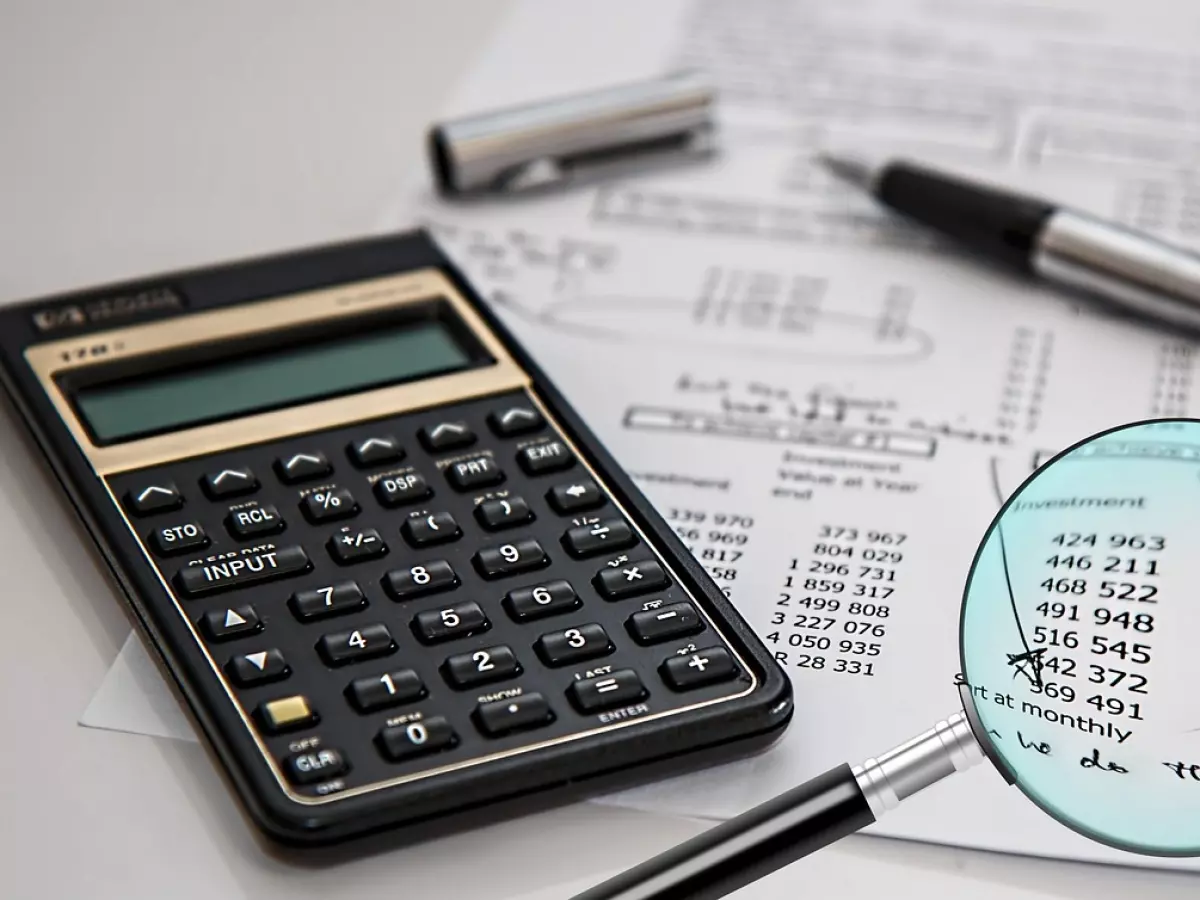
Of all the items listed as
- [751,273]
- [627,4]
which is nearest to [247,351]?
[751,273]

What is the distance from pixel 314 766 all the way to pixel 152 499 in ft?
0.32

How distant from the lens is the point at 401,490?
0.38m

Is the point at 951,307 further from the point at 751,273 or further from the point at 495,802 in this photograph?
the point at 495,802

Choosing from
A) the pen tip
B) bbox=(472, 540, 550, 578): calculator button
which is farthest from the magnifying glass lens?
the pen tip

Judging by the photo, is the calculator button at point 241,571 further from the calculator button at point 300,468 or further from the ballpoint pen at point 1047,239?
the ballpoint pen at point 1047,239

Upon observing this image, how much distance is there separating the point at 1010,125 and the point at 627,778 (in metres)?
0.38

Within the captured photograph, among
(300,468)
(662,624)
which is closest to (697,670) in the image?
(662,624)

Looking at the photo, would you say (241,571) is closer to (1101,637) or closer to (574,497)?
(574,497)

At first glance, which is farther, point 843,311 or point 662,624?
point 843,311

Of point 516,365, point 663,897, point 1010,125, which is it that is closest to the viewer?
point 663,897

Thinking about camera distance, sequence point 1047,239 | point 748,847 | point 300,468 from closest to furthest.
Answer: point 748,847, point 300,468, point 1047,239

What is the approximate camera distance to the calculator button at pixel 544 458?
39cm

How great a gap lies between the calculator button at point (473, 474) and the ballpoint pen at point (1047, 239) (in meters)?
0.21

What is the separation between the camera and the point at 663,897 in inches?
11.1
